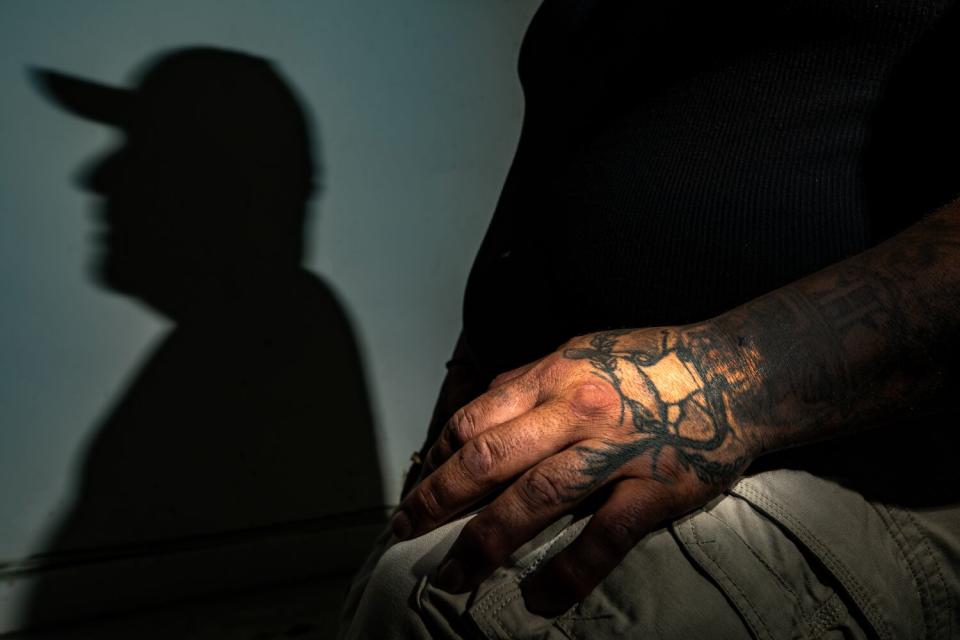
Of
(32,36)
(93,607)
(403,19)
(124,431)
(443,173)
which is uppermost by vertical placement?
(403,19)

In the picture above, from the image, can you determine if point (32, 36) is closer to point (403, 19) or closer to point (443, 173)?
point (403, 19)

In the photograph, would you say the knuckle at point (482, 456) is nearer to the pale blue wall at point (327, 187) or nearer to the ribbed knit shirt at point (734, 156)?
the ribbed knit shirt at point (734, 156)

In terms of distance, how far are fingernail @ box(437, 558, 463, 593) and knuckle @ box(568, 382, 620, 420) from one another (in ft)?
0.50

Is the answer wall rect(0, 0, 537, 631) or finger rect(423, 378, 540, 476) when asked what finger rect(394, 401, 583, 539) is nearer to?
finger rect(423, 378, 540, 476)

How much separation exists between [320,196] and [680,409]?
3.77 feet

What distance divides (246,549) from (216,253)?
2.28 ft

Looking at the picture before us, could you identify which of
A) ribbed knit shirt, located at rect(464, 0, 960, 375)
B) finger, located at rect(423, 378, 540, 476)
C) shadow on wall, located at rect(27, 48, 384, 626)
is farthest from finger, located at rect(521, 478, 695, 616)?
shadow on wall, located at rect(27, 48, 384, 626)

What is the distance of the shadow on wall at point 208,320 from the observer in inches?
49.9

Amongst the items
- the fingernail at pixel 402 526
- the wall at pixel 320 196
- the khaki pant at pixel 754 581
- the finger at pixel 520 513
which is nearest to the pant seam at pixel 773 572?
the khaki pant at pixel 754 581

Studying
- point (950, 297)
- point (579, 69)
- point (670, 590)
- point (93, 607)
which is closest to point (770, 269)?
point (950, 297)

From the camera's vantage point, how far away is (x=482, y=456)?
1.57 ft

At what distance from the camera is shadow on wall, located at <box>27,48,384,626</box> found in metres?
1.27

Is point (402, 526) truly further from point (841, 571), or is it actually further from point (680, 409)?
point (841, 571)

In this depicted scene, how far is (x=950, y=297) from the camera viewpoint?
483 millimetres
